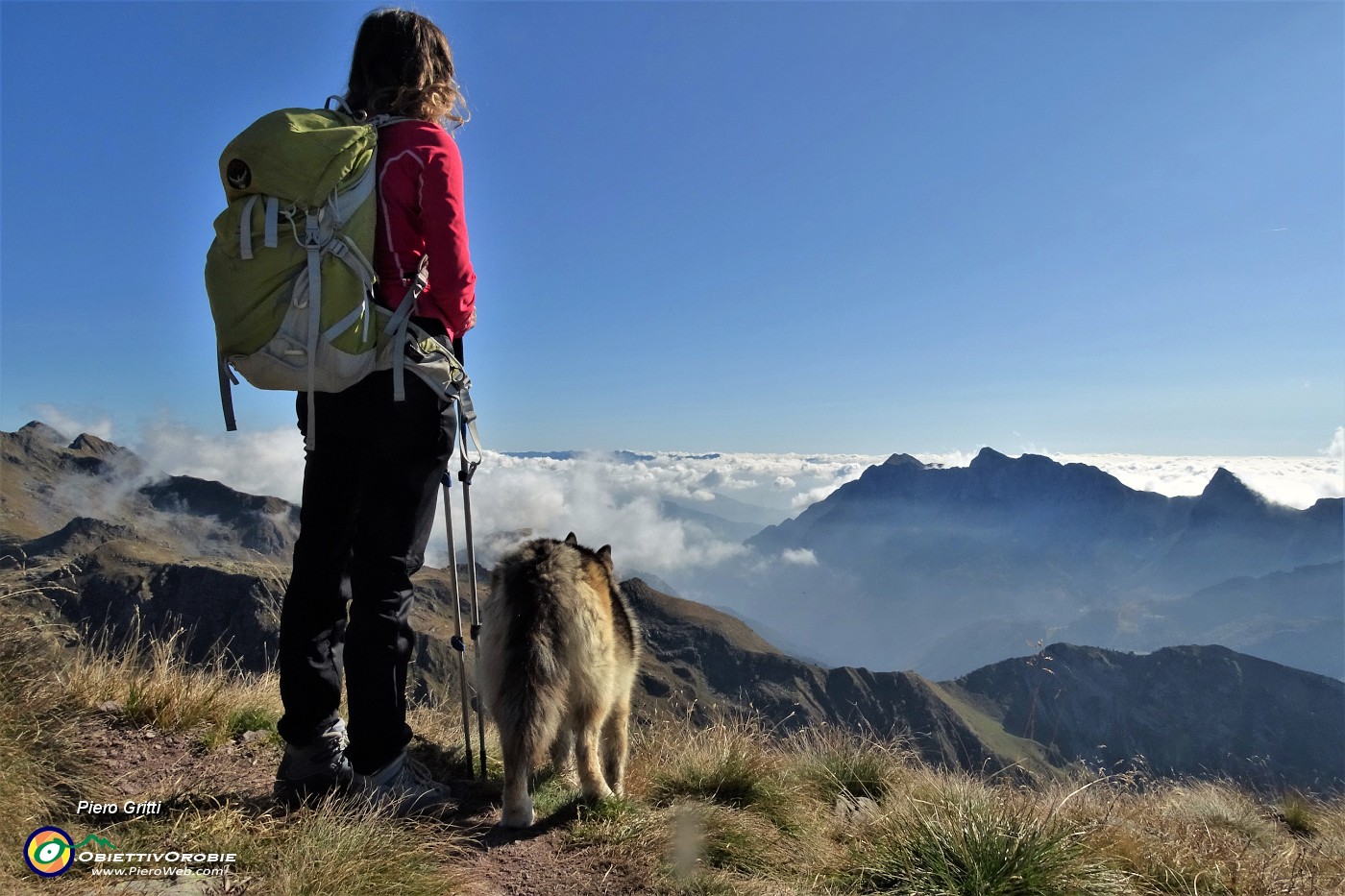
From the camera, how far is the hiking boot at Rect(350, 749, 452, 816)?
4016 millimetres

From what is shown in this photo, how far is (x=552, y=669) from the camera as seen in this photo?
4.37 m

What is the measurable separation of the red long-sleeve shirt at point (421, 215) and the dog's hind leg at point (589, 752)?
2915 millimetres

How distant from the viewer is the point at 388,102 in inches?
157

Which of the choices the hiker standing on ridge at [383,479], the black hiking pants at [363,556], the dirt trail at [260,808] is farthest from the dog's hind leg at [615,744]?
the black hiking pants at [363,556]

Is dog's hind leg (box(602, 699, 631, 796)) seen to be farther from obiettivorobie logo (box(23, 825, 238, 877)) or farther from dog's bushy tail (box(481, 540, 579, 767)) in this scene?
obiettivorobie logo (box(23, 825, 238, 877))

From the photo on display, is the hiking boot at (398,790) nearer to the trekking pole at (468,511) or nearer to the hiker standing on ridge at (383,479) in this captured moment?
the hiker standing on ridge at (383,479)

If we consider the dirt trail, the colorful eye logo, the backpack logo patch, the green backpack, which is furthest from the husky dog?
the backpack logo patch

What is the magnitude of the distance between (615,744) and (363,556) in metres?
2.56

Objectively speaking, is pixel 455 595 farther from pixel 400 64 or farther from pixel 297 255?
pixel 400 64

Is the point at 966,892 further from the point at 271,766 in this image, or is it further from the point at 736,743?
the point at 271,766

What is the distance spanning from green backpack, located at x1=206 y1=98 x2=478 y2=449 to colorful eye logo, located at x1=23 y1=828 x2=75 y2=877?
91.8 inches

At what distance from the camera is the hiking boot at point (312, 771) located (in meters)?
4.23

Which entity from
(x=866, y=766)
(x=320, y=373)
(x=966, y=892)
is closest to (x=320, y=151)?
(x=320, y=373)

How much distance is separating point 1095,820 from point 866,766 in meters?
1.96
